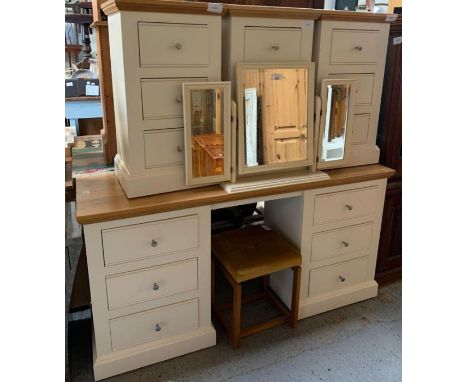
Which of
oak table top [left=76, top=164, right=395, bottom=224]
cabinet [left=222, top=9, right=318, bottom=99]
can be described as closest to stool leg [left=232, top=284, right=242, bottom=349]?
oak table top [left=76, top=164, right=395, bottom=224]

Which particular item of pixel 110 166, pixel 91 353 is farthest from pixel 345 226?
pixel 91 353

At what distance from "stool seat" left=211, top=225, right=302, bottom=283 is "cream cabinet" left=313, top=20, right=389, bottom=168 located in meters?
0.45

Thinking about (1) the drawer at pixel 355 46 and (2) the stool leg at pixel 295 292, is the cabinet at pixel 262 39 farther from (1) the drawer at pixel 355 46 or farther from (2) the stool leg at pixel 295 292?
(2) the stool leg at pixel 295 292

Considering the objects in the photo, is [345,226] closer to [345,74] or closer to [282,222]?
[282,222]

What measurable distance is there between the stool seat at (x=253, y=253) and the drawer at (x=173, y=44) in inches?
33.4

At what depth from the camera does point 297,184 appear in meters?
1.75

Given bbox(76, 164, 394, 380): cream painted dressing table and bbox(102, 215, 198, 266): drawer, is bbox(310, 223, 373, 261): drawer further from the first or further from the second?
bbox(102, 215, 198, 266): drawer

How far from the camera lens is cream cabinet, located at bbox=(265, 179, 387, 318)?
189 centimetres

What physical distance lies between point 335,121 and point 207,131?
0.64 m

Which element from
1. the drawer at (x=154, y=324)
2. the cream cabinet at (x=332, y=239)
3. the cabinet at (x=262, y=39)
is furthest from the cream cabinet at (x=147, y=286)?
the cabinet at (x=262, y=39)

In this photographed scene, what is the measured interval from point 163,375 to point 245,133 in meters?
1.07

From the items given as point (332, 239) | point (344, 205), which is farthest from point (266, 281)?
point (344, 205)

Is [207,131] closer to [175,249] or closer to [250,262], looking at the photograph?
[175,249]

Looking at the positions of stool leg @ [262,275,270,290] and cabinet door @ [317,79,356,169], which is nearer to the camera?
cabinet door @ [317,79,356,169]
